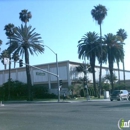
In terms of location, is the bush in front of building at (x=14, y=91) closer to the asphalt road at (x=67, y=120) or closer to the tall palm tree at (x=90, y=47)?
the tall palm tree at (x=90, y=47)

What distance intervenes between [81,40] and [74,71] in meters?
9.61

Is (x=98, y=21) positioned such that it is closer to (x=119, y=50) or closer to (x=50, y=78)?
(x=119, y=50)

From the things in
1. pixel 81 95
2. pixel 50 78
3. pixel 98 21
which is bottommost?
pixel 81 95

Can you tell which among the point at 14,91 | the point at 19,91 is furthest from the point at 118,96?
the point at 14,91

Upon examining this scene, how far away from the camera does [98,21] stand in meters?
68.2

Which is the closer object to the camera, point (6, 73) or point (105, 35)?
point (105, 35)

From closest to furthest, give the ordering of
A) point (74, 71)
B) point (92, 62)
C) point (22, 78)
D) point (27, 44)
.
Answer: point (27, 44)
point (92, 62)
point (74, 71)
point (22, 78)

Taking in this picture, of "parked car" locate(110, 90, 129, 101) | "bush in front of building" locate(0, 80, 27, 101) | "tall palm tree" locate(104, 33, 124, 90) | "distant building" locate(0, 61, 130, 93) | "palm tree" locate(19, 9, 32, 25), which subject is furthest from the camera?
"bush in front of building" locate(0, 80, 27, 101)

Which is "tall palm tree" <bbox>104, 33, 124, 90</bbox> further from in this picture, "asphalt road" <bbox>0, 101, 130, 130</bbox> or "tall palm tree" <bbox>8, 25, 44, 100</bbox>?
"asphalt road" <bbox>0, 101, 130, 130</bbox>

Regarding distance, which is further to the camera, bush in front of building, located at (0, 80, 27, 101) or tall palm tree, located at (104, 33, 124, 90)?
bush in front of building, located at (0, 80, 27, 101)

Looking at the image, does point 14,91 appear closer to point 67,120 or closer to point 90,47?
point 90,47

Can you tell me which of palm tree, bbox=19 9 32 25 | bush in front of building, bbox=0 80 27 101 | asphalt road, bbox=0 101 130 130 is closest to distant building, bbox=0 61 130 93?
bush in front of building, bbox=0 80 27 101

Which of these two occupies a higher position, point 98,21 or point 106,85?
point 98,21

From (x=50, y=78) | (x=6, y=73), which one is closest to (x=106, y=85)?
(x=50, y=78)
